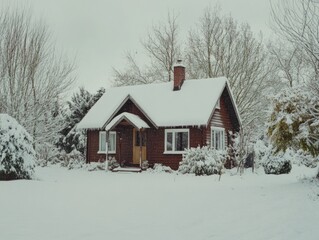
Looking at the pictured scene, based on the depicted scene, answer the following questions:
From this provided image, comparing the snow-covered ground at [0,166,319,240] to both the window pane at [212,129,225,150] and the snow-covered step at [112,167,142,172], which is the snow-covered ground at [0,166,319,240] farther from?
the window pane at [212,129,225,150]

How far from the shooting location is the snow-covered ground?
707cm

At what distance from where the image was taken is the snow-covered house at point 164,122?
2405 cm

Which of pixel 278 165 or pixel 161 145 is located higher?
pixel 161 145

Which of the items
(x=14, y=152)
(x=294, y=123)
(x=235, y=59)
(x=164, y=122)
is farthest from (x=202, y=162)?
(x=235, y=59)

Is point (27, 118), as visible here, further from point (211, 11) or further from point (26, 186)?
point (211, 11)

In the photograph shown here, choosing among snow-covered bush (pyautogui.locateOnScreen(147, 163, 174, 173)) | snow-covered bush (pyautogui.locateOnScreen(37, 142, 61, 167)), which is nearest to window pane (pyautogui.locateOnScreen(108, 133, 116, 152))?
snow-covered bush (pyautogui.locateOnScreen(147, 163, 174, 173))

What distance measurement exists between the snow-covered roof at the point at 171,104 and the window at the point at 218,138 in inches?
81.3

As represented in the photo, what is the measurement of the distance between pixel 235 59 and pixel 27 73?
19.9m

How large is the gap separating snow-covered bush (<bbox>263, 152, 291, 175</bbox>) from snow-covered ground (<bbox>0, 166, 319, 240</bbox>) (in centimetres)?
831

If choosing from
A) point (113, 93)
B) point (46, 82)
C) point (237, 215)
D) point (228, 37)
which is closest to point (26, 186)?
point (237, 215)

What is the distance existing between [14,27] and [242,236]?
17334 mm

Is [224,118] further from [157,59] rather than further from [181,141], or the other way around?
[157,59]

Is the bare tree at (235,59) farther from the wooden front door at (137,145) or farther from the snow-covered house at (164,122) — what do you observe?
the wooden front door at (137,145)

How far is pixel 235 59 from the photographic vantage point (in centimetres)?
3497
